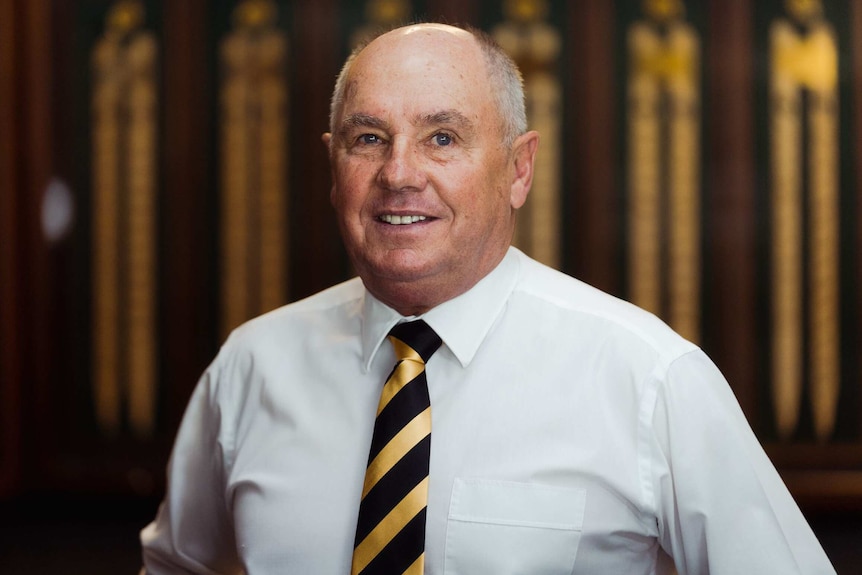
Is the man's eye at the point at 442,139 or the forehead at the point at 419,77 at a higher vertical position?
the forehead at the point at 419,77

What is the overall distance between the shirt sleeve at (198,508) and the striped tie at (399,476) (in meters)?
0.35

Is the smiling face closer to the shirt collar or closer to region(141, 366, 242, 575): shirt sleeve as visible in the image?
the shirt collar

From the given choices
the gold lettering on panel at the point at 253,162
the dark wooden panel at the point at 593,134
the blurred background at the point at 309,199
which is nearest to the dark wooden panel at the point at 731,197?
the blurred background at the point at 309,199

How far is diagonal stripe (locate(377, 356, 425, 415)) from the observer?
Result: 4.57ft

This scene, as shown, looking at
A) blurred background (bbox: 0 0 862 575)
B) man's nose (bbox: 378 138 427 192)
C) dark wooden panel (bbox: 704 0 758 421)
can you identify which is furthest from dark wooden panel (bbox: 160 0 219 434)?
man's nose (bbox: 378 138 427 192)

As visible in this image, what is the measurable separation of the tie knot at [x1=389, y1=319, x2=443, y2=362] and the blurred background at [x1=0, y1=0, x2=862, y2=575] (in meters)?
2.04

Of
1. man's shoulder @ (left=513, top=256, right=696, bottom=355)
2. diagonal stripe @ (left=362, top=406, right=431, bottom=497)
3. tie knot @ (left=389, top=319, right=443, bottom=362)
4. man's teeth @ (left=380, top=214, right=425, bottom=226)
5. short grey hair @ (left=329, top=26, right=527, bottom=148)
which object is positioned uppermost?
short grey hair @ (left=329, top=26, right=527, bottom=148)

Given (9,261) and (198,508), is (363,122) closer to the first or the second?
(198,508)

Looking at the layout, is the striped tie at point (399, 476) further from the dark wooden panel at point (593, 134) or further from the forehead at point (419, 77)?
the dark wooden panel at point (593, 134)

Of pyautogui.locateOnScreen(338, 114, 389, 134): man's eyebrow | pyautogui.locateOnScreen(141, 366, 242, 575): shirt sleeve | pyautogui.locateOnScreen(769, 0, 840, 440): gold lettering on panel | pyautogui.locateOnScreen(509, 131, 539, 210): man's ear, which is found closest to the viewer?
pyautogui.locateOnScreen(338, 114, 389, 134): man's eyebrow

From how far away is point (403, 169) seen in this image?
1333 millimetres

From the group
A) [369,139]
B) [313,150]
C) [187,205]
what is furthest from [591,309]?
[187,205]

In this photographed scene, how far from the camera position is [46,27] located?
3.46 m

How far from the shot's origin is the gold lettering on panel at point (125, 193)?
3500 mm
